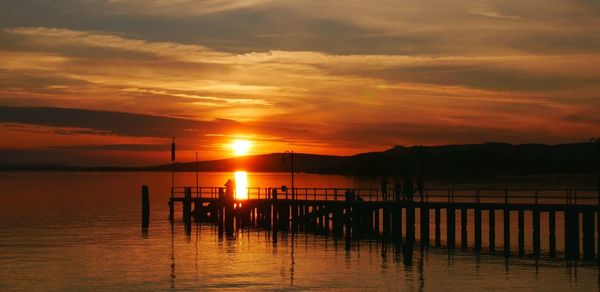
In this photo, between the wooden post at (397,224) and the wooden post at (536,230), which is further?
the wooden post at (397,224)

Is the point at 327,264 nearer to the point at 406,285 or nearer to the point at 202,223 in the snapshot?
the point at 406,285

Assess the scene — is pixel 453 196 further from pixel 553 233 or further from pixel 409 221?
pixel 553 233

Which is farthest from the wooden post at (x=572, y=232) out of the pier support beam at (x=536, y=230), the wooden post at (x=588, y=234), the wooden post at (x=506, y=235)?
the wooden post at (x=506, y=235)

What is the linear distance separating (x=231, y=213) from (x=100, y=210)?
2072 inches

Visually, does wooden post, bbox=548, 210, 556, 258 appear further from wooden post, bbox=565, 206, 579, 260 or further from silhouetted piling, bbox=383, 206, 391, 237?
silhouetted piling, bbox=383, 206, 391, 237

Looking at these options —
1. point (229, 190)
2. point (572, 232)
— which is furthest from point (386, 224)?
point (572, 232)

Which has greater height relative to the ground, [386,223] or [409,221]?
[409,221]

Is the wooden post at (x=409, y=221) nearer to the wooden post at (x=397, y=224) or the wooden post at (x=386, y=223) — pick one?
the wooden post at (x=397, y=224)

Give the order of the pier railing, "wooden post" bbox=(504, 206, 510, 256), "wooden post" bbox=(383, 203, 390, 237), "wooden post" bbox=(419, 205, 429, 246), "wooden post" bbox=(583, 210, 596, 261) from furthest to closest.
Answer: "wooden post" bbox=(383, 203, 390, 237) < the pier railing < "wooden post" bbox=(419, 205, 429, 246) < "wooden post" bbox=(504, 206, 510, 256) < "wooden post" bbox=(583, 210, 596, 261)

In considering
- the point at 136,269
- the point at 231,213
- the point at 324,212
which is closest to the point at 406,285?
the point at 136,269

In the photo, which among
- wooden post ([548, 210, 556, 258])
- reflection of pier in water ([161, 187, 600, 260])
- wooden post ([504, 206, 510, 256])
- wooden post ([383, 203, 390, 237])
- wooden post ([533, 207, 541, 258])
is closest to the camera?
reflection of pier in water ([161, 187, 600, 260])

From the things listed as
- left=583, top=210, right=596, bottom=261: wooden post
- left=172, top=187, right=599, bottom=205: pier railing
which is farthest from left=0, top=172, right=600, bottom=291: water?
left=172, top=187, right=599, bottom=205: pier railing

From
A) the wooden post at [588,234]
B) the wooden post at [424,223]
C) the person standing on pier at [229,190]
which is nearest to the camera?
the wooden post at [588,234]

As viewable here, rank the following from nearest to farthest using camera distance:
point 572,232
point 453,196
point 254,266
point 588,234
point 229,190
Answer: point 254,266 < point 572,232 < point 588,234 < point 453,196 < point 229,190
